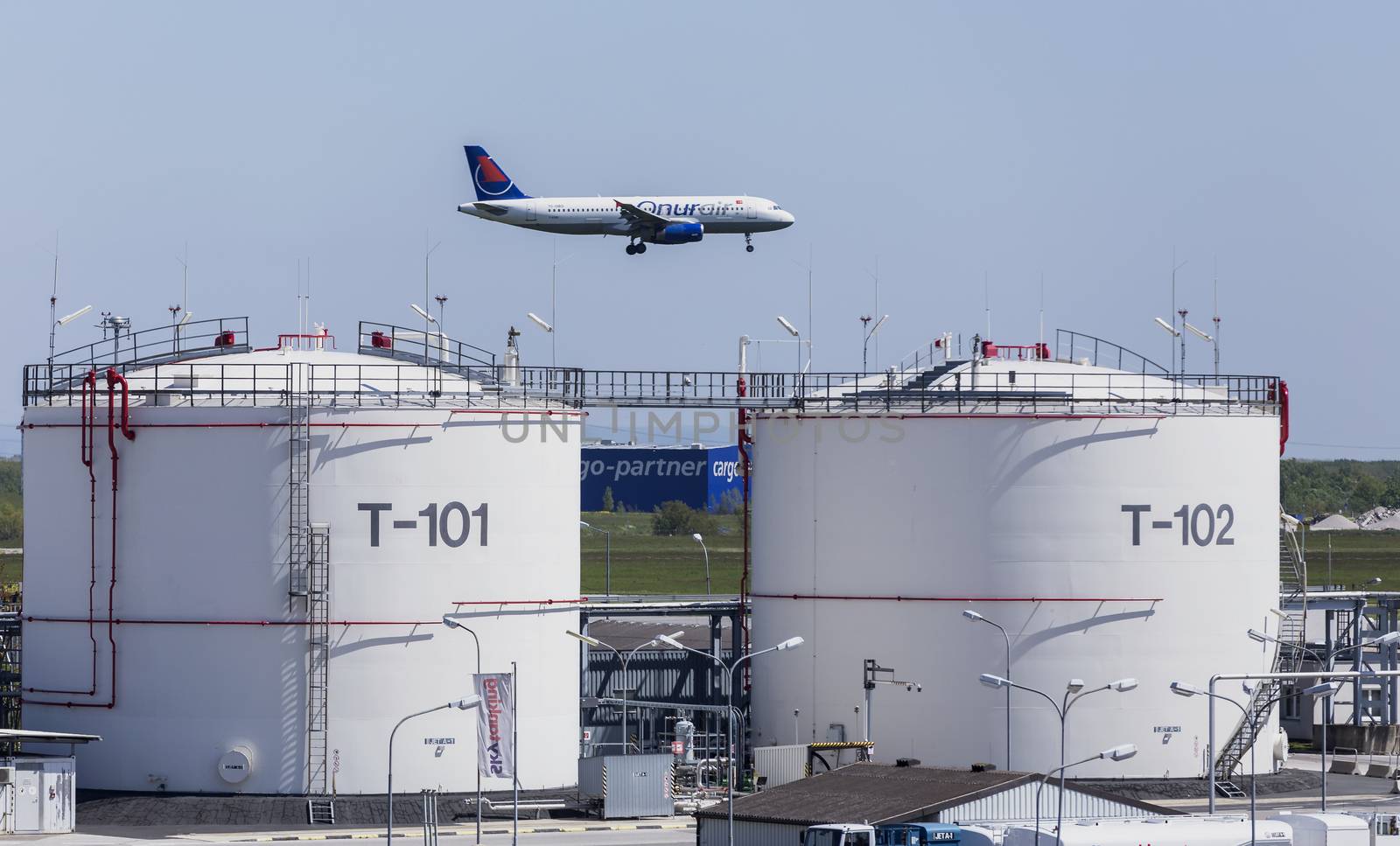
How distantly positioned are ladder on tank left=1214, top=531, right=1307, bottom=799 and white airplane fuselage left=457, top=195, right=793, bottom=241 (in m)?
36.6

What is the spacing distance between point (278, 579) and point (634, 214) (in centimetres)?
4227

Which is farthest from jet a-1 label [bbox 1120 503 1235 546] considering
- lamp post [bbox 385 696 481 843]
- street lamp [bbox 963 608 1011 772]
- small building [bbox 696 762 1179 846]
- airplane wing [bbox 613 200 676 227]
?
airplane wing [bbox 613 200 676 227]

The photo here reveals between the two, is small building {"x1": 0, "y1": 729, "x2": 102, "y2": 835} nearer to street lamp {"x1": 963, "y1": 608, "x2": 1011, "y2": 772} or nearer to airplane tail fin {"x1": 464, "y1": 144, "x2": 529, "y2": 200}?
Answer: street lamp {"x1": 963, "y1": 608, "x2": 1011, "y2": 772}

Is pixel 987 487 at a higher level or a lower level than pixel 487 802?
higher

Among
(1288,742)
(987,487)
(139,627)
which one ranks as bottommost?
(1288,742)

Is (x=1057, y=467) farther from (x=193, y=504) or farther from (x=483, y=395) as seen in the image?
(x=193, y=504)

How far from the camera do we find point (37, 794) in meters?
63.2

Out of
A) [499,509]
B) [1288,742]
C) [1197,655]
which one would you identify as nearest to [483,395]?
[499,509]

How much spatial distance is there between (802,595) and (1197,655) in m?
12.7

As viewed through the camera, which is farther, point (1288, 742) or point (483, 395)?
point (1288, 742)

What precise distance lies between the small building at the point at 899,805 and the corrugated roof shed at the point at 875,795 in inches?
0.8

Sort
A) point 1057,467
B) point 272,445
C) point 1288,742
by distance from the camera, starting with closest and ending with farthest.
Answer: point 272,445, point 1057,467, point 1288,742

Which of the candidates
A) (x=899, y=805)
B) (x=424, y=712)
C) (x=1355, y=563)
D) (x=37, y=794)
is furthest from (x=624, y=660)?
(x=1355, y=563)

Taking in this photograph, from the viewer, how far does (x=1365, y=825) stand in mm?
55625
